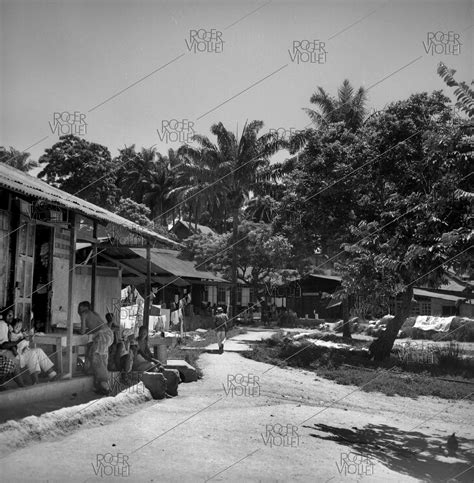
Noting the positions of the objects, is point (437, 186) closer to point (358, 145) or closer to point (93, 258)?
point (93, 258)

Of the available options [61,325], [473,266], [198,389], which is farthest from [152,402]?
[473,266]

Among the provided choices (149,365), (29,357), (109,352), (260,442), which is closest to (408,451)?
(260,442)

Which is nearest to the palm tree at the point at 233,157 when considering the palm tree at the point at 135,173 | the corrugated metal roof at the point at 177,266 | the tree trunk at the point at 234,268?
the tree trunk at the point at 234,268

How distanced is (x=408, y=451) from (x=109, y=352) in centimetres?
606

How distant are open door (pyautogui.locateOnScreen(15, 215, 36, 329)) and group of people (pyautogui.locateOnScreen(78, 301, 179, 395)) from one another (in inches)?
51.6

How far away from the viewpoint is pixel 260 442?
8.31 m

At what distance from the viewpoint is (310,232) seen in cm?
2194

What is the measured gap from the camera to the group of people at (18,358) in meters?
8.51

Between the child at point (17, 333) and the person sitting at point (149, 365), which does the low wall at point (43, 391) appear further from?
the person sitting at point (149, 365)

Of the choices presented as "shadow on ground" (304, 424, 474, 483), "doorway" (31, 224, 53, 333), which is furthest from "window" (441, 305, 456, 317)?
"doorway" (31, 224, 53, 333)

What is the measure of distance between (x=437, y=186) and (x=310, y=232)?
1473 cm

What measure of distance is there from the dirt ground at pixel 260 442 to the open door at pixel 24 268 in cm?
313

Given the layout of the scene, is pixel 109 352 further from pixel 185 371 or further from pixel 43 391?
pixel 43 391

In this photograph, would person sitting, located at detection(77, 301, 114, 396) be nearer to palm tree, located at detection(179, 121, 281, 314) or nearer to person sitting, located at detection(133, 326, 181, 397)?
person sitting, located at detection(133, 326, 181, 397)
